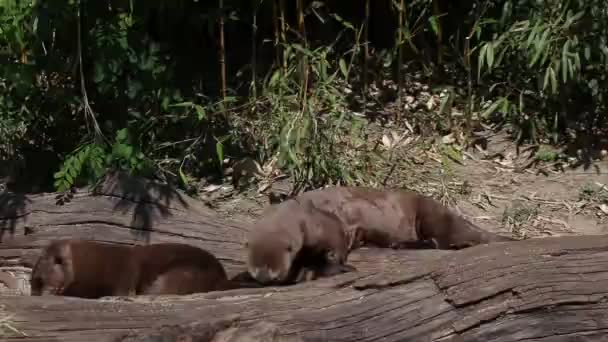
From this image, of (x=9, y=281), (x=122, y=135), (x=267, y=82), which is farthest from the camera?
(x=267, y=82)

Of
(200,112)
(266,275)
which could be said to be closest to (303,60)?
(200,112)

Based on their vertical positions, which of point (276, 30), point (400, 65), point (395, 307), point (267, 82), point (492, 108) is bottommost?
point (395, 307)

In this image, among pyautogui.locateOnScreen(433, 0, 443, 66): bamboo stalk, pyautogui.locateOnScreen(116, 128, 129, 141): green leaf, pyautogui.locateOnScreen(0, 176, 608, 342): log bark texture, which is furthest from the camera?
pyautogui.locateOnScreen(433, 0, 443, 66): bamboo stalk

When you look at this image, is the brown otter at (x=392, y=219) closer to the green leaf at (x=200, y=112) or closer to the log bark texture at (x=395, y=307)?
the green leaf at (x=200, y=112)

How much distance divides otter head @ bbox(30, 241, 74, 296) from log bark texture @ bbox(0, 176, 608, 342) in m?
0.70

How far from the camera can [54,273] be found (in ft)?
14.4

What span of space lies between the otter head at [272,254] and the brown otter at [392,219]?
54 centimetres

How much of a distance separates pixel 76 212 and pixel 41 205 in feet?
0.66

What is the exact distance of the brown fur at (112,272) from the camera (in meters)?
4.37

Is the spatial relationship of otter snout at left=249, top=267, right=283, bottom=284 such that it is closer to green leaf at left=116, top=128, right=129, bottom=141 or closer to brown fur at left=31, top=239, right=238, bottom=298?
brown fur at left=31, top=239, right=238, bottom=298

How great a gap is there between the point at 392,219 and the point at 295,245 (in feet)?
2.67

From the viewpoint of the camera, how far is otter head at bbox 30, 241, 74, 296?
14.4 ft

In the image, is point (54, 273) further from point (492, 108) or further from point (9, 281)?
point (492, 108)

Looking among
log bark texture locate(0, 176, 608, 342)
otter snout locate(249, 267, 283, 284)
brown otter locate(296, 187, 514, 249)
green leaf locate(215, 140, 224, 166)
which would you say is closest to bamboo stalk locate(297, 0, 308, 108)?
green leaf locate(215, 140, 224, 166)
